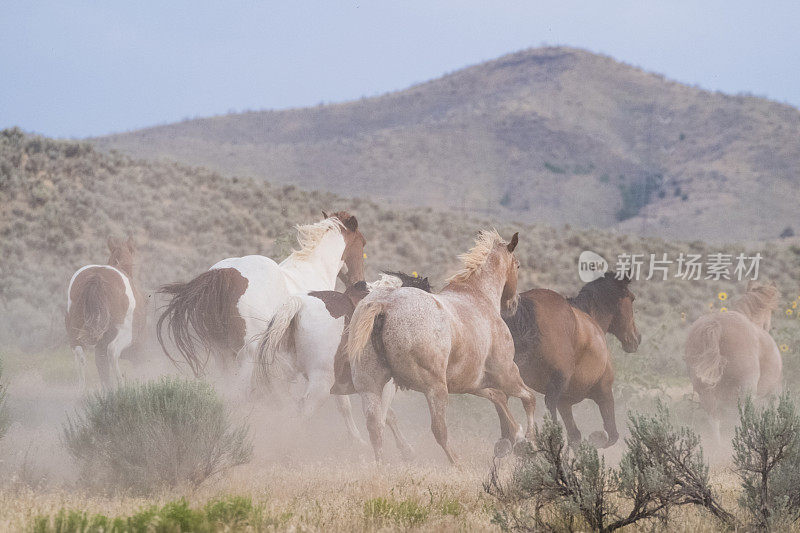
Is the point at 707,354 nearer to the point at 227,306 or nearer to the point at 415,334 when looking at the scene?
the point at 415,334

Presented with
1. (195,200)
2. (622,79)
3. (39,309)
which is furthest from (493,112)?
(39,309)

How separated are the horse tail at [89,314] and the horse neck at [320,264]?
3328 mm

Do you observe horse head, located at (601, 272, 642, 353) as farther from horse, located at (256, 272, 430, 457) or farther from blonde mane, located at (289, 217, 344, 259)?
blonde mane, located at (289, 217, 344, 259)

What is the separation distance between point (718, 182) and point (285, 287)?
2750 inches

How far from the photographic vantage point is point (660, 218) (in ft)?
220

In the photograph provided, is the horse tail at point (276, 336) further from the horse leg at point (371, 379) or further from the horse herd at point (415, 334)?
the horse leg at point (371, 379)

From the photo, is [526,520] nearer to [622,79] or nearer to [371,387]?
[371,387]

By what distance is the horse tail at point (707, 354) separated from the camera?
33.8ft

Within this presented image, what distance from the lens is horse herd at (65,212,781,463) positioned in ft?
22.5

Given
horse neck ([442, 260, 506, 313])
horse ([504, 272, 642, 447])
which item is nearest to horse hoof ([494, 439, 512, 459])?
horse ([504, 272, 642, 447])

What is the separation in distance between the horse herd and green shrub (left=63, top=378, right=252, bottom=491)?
0.71 metres

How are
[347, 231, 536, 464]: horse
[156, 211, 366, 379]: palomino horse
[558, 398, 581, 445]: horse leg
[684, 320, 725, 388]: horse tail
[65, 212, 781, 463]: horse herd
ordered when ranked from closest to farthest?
1. [347, 231, 536, 464]: horse
2. [65, 212, 781, 463]: horse herd
3. [156, 211, 366, 379]: palomino horse
4. [558, 398, 581, 445]: horse leg
5. [684, 320, 725, 388]: horse tail

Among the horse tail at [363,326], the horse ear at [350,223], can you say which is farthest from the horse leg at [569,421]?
the horse ear at [350,223]

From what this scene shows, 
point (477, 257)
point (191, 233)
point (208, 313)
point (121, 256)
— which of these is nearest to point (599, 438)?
point (477, 257)
